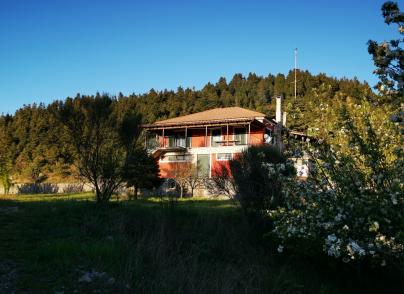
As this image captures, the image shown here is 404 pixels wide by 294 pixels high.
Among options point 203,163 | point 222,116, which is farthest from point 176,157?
point 222,116

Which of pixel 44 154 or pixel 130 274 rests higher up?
pixel 44 154

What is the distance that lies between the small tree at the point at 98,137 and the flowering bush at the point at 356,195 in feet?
26.4

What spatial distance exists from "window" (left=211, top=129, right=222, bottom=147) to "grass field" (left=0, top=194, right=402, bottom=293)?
21976 mm

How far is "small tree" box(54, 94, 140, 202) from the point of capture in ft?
47.2

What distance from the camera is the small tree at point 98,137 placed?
47.2 feet

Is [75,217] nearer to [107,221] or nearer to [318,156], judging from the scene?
[107,221]

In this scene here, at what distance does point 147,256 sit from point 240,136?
27632 mm

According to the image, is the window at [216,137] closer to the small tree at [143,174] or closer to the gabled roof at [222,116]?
the gabled roof at [222,116]

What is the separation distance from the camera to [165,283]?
7.59 m

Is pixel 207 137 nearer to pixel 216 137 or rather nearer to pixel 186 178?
pixel 216 137

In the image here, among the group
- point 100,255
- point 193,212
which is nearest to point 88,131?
point 193,212

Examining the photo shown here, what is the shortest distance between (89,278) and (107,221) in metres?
4.47

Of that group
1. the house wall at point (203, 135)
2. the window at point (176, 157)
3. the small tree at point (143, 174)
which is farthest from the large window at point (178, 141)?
the small tree at point (143, 174)

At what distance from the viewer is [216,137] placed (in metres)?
36.8
